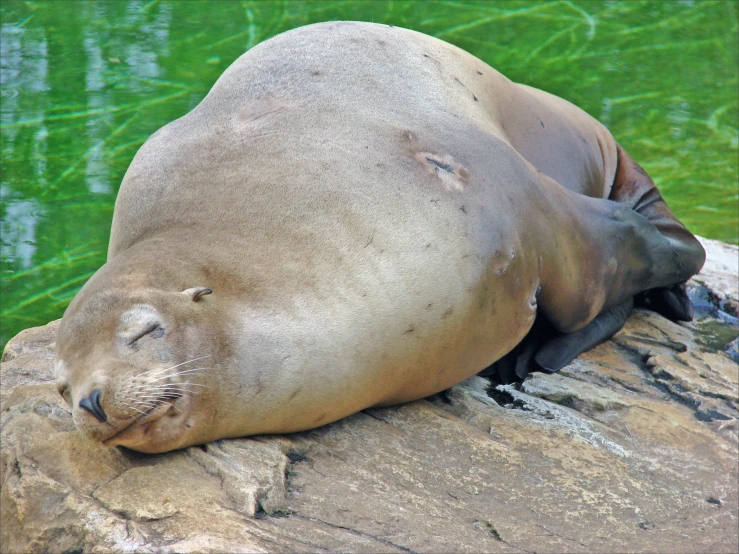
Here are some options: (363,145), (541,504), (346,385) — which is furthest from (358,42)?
(541,504)

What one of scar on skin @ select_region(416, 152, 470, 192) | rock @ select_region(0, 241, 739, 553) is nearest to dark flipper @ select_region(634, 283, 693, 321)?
rock @ select_region(0, 241, 739, 553)

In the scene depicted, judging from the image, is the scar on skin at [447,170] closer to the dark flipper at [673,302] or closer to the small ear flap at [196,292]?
the small ear flap at [196,292]

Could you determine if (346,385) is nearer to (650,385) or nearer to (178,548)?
(178,548)

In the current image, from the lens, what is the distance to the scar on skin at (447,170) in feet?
10.3

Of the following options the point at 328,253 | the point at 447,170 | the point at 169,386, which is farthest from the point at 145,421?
the point at 447,170

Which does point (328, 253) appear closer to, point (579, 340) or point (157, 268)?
point (157, 268)

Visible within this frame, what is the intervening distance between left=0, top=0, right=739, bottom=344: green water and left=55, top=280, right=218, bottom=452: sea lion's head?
9.87 ft

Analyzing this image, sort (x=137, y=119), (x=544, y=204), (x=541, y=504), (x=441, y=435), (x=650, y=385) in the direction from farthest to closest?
(x=137, y=119) → (x=650, y=385) → (x=544, y=204) → (x=441, y=435) → (x=541, y=504)

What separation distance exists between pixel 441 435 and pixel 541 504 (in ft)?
1.38

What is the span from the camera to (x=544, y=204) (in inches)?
135

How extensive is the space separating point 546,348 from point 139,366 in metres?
1.86

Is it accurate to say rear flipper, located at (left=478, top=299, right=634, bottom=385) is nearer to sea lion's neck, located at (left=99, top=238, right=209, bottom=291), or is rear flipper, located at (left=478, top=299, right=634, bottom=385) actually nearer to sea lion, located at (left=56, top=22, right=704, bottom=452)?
sea lion, located at (left=56, top=22, right=704, bottom=452)

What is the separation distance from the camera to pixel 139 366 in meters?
2.43

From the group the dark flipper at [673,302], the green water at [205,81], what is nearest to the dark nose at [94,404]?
the dark flipper at [673,302]
